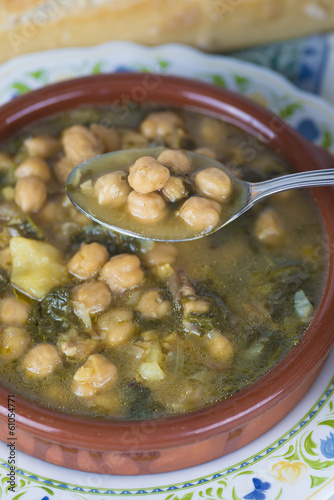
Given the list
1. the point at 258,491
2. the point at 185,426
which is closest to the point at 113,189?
the point at 185,426

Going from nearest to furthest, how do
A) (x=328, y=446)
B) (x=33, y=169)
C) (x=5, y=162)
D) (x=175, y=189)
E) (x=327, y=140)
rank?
(x=328, y=446), (x=175, y=189), (x=33, y=169), (x=5, y=162), (x=327, y=140)

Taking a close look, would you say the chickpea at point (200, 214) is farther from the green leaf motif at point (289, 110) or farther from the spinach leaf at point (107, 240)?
the green leaf motif at point (289, 110)

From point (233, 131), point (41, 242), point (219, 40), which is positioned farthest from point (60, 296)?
point (219, 40)

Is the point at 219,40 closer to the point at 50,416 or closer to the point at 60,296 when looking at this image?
the point at 60,296

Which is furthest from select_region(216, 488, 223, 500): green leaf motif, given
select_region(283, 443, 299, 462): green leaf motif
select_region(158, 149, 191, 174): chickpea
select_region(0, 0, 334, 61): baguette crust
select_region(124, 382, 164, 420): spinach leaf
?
select_region(0, 0, 334, 61): baguette crust

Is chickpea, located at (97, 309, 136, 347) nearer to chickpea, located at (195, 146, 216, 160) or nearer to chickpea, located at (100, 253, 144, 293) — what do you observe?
chickpea, located at (100, 253, 144, 293)

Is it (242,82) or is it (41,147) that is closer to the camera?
(41,147)

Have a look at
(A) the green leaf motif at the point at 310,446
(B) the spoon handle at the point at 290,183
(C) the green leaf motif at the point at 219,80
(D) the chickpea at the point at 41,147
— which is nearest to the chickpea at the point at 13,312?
(D) the chickpea at the point at 41,147

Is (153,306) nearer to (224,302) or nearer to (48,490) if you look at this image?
(224,302)
